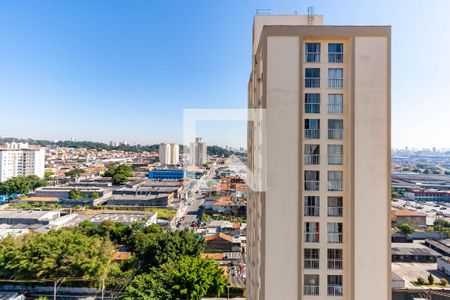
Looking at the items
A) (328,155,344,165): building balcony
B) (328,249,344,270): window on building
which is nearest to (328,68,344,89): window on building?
(328,155,344,165): building balcony

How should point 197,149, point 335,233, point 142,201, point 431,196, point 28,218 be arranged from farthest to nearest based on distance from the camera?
1. point 431,196
2. point 142,201
3. point 28,218
4. point 197,149
5. point 335,233

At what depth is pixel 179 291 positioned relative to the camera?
680 centimetres

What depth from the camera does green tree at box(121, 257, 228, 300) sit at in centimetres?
668

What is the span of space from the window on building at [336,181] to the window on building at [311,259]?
98 centimetres

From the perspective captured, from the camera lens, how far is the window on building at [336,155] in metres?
3.78

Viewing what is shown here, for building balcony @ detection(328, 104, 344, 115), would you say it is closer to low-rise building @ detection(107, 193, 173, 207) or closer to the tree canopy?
low-rise building @ detection(107, 193, 173, 207)

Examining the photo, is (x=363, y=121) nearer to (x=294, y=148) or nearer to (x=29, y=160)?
(x=294, y=148)

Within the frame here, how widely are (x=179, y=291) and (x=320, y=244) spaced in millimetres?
4742

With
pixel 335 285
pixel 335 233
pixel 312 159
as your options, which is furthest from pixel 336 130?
pixel 335 285

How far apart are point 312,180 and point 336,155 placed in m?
0.53

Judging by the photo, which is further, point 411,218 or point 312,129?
point 411,218

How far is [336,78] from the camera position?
12.5ft

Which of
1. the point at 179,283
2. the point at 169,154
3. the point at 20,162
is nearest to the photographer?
the point at 179,283

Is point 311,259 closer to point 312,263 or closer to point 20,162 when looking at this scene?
point 312,263
